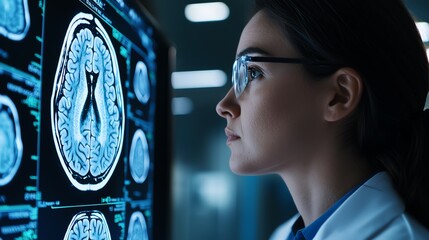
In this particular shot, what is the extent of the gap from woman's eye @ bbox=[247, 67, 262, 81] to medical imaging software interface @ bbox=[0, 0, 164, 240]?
0.17 meters

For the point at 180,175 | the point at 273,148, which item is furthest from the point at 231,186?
the point at 273,148

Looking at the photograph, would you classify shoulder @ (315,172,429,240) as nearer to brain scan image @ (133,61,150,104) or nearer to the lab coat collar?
the lab coat collar

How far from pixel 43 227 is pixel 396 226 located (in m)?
0.50

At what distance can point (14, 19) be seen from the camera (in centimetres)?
45

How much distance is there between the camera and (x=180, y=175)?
4.37 metres

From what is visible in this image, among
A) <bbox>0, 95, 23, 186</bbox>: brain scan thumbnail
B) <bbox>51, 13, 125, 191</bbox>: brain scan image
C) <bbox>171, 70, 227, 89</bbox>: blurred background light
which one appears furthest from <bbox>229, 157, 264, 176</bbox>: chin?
<bbox>171, 70, 227, 89</bbox>: blurred background light

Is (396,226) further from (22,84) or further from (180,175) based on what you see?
(180,175)

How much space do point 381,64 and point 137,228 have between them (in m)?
0.46

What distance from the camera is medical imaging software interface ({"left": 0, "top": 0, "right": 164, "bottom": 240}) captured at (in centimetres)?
44

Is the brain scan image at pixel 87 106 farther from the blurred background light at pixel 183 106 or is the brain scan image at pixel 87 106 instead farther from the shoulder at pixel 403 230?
the blurred background light at pixel 183 106

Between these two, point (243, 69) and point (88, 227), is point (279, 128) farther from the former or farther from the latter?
point (88, 227)

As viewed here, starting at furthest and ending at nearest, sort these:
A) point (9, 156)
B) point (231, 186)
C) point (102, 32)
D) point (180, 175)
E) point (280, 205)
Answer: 1. point (180, 175)
2. point (231, 186)
3. point (280, 205)
4. point (102, 32)
5. point (9, 156)

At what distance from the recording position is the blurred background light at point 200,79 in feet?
13.3

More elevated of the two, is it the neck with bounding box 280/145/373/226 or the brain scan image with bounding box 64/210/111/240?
the neck with bounding box 280/145/373/226
